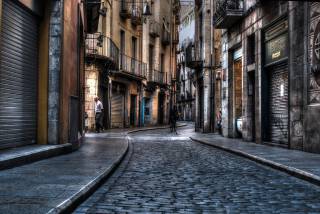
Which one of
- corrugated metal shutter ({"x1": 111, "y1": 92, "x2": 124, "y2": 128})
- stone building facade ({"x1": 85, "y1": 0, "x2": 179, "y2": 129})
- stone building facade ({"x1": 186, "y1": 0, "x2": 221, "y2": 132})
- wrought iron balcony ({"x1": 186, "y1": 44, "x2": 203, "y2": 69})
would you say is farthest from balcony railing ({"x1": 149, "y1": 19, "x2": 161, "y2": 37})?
stone building facade ({"x1": 186, "y1": 0, "x2": 221, "y2": 132})

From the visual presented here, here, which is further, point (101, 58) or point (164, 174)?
point (101, 58)

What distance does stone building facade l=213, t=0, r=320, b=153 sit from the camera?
1377cm

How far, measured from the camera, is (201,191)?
761 centimetres

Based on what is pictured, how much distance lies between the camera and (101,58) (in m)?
30.0

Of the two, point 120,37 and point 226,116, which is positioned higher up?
point 120,37

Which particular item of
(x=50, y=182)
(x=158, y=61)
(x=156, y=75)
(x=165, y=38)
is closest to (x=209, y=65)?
(x=156, y=75)

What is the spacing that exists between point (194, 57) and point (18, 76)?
2108 cm

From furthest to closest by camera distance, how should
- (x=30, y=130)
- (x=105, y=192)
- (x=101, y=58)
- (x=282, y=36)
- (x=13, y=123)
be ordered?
1. (x=101, y=58)
2. (x=282, y=36)
3. (x=30, y=130)
4. (x=13, y=123)
5. (x=105, y=192)

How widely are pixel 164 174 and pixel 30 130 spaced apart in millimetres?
3979

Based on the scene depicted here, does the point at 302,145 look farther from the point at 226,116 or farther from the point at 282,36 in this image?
the point at 226,116

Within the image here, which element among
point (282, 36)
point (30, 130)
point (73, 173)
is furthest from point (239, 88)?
point (73, 173)

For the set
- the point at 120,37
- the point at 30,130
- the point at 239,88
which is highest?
the point at 120,37

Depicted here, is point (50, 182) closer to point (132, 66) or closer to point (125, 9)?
point (125, 9)

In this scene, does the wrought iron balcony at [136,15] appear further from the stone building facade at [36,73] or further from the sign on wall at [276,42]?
the stone building facade at [36,73]
